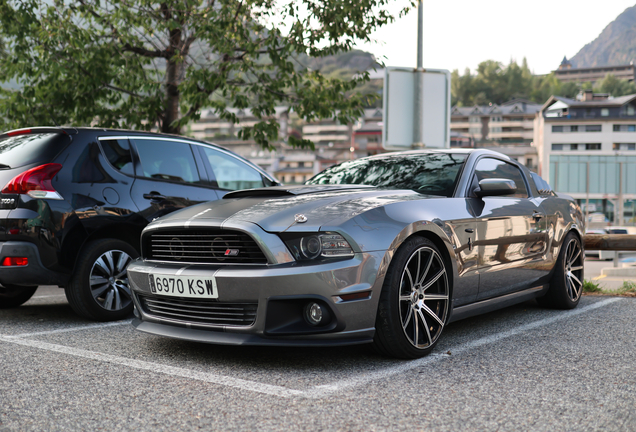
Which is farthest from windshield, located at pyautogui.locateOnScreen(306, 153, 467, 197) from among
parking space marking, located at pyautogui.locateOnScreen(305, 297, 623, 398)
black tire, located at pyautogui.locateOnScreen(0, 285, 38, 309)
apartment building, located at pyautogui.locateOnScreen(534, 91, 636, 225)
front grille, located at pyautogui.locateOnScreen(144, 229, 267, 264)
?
apartment building, located at pyautogui.locateOnScreen(534, 91, 636, 225)

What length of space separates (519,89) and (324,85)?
194m

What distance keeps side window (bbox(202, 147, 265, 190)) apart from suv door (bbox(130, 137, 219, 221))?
7.2 inches

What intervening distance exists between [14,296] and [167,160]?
6.52 ft

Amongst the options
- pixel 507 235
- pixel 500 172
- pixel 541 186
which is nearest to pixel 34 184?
pixel 507 235

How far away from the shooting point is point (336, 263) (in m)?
3.43

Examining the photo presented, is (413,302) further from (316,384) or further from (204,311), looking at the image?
(204,311)

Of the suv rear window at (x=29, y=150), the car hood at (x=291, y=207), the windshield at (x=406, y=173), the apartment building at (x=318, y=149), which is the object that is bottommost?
the car hood at (x=291, y=207)

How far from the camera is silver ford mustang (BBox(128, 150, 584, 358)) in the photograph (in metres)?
3.44

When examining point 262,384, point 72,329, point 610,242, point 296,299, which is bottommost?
point 72,329

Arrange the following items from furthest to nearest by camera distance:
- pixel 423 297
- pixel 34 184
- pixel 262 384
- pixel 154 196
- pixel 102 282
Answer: pixel 154 196
pixel 102 282
pixel 34 184
pixel 423 297
pixel 262 384

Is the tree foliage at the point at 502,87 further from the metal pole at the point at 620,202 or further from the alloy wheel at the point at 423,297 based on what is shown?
the alloy wheel at the point at 423,297

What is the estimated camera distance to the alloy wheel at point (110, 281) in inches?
199

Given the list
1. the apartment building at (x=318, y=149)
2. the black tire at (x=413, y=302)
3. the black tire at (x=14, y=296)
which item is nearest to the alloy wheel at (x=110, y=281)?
the black tire at (x=14, y=296)

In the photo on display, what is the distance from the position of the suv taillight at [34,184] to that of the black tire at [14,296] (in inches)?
61.5
